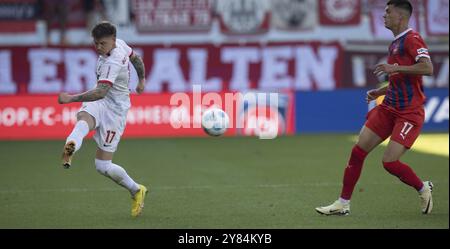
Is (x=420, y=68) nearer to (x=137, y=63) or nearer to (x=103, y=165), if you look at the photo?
(x=137, y=63)

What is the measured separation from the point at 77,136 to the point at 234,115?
10.9 meters

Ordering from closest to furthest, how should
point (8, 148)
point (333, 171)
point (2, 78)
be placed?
point (333, 171)
point (8, 148)
point (2, 78)

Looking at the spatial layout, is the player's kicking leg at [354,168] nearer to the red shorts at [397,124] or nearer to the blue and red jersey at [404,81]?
the red shorts at [397,124]

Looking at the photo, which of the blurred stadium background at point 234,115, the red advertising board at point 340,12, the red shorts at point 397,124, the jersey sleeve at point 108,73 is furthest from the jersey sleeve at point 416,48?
the red advertising board at point 340,12

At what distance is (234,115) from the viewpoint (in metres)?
20.0

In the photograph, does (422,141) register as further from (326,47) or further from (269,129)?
(326,47)

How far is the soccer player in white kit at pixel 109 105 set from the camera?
945 centimetres

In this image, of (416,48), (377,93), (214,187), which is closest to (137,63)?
(214,187)

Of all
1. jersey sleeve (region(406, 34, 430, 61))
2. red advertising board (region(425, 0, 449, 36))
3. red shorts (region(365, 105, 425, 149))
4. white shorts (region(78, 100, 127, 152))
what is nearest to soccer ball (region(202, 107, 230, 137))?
white shorts (region(78, 100, 127, 152))

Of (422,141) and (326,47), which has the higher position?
(326,47)

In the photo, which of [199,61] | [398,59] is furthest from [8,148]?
[398,59]

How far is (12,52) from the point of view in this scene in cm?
2261

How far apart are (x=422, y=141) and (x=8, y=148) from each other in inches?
330

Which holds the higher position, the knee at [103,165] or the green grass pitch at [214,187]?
the knee at [103,165]
